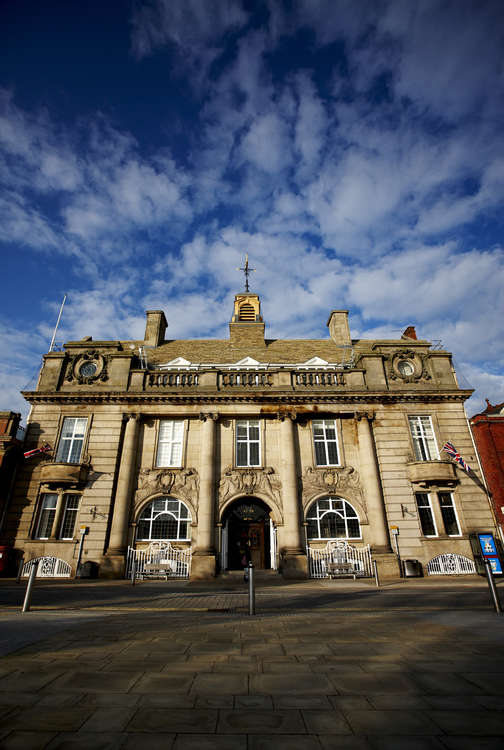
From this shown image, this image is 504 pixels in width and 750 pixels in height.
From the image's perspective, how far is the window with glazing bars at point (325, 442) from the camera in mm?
20734

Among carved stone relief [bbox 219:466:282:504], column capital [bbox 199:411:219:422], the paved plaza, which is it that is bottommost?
the paved plaza

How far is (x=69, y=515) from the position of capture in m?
19.3

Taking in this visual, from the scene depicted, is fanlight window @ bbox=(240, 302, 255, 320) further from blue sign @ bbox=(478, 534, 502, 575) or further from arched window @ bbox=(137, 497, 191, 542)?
blue sign @ bbox=(478, 534, 502, 575)

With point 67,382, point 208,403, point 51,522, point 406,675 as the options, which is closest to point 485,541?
point 208,403

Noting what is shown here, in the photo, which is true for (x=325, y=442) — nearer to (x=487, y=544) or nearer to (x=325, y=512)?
(x=325, y=512)

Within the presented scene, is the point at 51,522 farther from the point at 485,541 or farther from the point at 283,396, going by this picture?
the point at 485,541

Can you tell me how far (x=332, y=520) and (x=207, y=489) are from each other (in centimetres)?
680

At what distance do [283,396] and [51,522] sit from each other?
45.8 feet

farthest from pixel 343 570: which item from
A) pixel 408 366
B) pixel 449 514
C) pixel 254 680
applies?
pixel 254 680

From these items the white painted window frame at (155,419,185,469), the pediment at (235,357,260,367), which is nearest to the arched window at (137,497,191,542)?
the white painted window frame at (155,419,185,469)

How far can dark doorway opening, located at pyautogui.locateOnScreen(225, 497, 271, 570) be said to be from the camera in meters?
20.6

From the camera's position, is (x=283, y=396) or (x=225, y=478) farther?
(x=283, y=396)

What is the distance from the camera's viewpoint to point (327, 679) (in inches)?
171

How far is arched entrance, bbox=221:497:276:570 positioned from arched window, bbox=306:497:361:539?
219 centimetres
